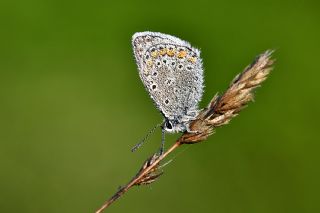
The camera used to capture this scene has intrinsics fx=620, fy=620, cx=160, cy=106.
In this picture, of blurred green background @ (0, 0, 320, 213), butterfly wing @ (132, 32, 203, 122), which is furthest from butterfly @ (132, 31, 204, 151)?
blurred green background @ (0, 0, 320, 213)

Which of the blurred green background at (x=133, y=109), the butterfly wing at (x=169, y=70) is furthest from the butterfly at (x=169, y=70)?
the blurred green background at (x=133, y=109)

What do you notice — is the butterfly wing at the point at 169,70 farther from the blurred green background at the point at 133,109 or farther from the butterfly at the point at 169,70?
the blurred green background at the point at 133,109

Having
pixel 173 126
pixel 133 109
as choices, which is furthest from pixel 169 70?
pixel 133 109

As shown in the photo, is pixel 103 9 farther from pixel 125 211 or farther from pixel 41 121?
pixel 125 211

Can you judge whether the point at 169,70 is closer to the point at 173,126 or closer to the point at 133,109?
the point at 173,126

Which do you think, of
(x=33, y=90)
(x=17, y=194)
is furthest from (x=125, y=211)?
(x=33, y=90)

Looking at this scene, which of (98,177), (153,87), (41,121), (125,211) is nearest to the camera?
(153,87)
